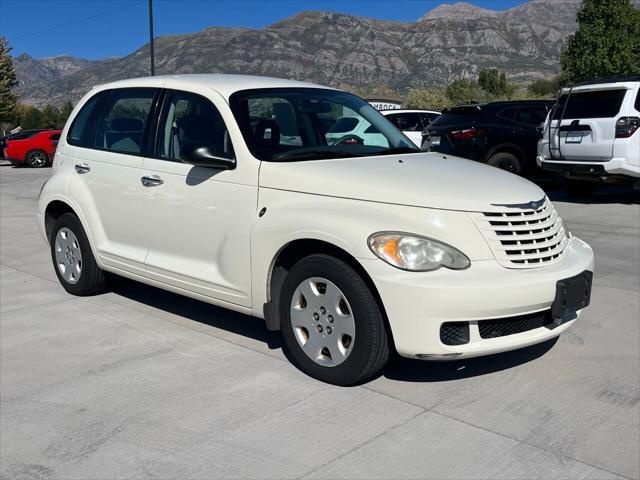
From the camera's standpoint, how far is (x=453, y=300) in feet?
11.5

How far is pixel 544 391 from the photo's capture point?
3.92 m

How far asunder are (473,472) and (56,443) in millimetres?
1958

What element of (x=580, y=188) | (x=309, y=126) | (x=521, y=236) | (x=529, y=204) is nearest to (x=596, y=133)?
(x=580, y=188)

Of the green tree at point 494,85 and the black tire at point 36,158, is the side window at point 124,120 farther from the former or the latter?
the green tree at point 494,85

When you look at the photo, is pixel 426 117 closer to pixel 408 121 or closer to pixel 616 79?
pixel 408 121

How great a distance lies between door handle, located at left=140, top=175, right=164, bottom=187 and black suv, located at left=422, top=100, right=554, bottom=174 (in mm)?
8906

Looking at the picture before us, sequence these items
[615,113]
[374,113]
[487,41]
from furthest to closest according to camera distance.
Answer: [487,41] < [615,113] < [374,113]

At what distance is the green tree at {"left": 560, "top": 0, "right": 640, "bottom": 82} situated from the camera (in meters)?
42.3

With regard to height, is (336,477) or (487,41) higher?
(487,41)

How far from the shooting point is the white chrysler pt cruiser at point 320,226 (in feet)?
11.9

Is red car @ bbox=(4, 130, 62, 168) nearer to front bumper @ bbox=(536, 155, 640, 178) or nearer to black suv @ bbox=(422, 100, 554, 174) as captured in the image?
black suv @ bbox=(422, 100, 554, 174)

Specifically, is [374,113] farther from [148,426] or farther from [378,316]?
[148,426]

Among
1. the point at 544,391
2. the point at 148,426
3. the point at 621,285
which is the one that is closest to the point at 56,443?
the point at 148,426

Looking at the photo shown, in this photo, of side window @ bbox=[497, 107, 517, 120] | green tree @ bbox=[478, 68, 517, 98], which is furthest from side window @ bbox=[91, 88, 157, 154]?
green tree @ bbox=[478, 68, 517, 98]
